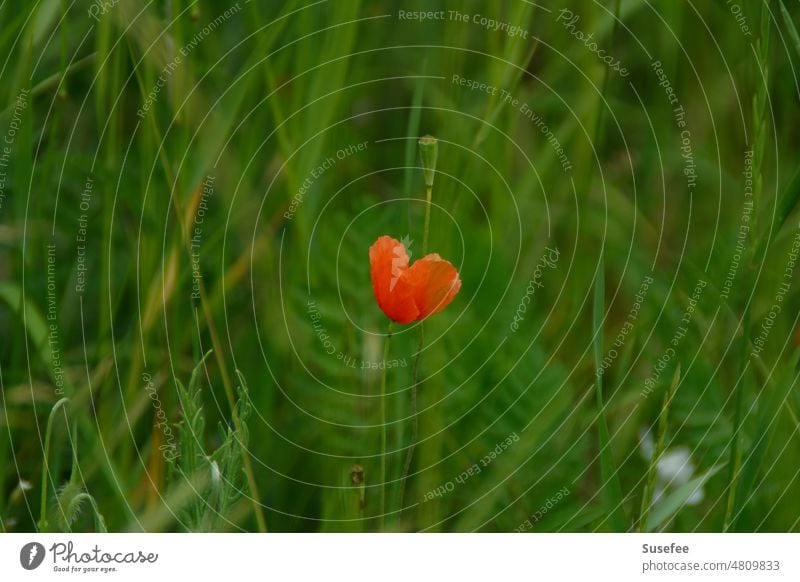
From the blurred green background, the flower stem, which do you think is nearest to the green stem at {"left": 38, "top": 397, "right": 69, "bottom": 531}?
the blurred green background

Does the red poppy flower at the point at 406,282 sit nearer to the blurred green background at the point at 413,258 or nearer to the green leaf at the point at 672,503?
the blurred green background at the point at 413,258

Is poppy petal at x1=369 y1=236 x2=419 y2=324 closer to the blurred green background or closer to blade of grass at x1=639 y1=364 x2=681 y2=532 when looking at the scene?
the blurred green background

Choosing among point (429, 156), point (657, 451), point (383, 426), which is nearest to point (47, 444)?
point (383, 426)

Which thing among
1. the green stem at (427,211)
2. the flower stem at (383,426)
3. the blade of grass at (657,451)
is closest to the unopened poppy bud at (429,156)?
the green stem at (427,211)

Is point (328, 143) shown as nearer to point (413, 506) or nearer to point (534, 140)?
point (534, 140)

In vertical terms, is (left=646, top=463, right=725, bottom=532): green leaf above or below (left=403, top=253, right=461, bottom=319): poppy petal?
below
